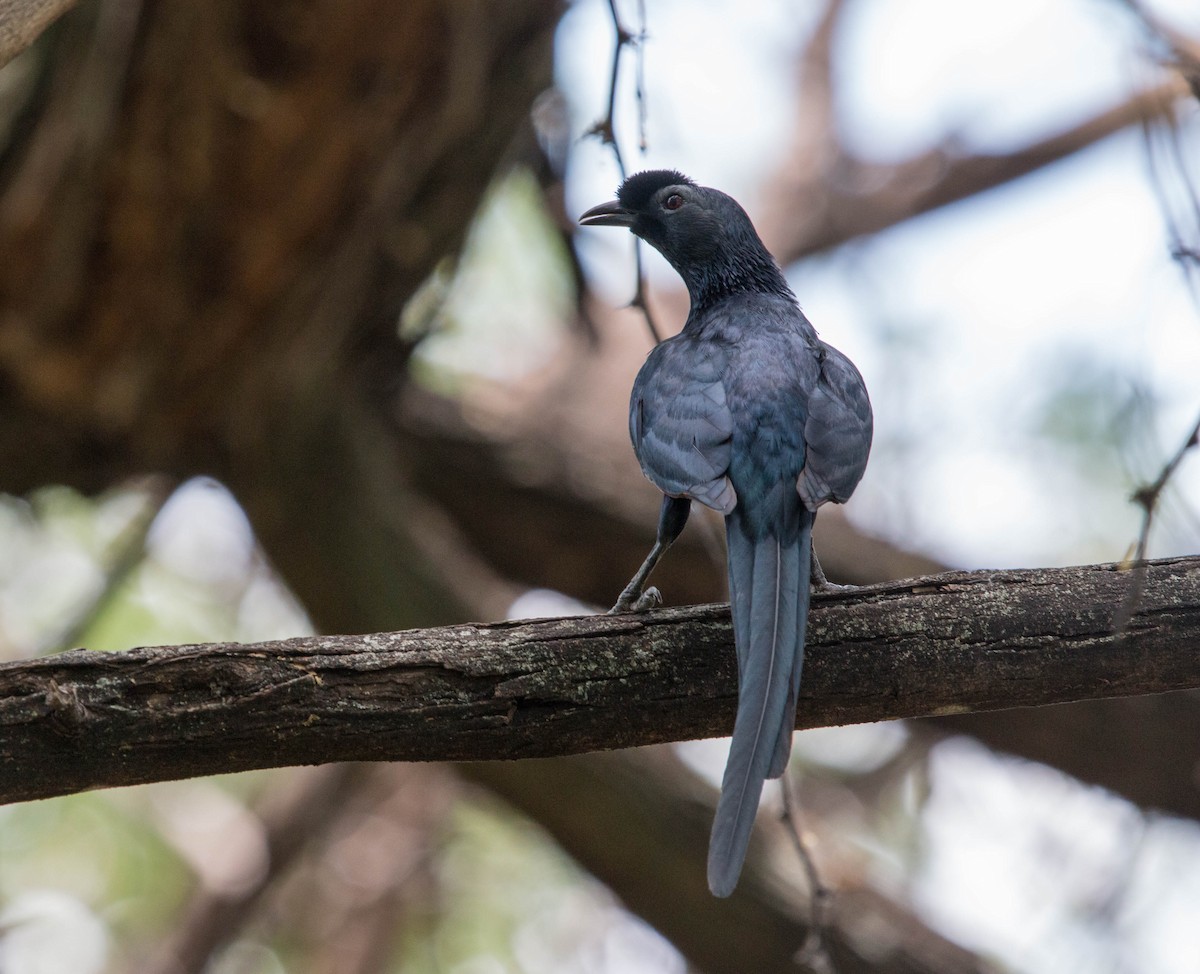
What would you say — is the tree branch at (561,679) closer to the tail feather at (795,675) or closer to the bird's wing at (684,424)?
the tail feather at (795,675)

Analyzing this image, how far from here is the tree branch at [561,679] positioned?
2.56 m

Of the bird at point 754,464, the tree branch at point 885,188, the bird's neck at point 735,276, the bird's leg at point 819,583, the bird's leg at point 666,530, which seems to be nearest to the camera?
the bird at point 754,464

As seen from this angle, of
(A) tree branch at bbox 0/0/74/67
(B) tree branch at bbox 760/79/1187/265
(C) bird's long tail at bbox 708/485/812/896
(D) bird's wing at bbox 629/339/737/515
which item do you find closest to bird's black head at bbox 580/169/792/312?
(D) bird's wing at bbox 629/339/737/515

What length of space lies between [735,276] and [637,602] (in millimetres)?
1552

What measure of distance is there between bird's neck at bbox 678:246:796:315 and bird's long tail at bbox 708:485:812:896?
1.58m

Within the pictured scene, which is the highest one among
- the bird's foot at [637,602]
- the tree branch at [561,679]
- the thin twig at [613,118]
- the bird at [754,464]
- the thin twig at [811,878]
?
the thin twig at [613,118]

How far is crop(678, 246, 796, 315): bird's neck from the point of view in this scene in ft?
14.7

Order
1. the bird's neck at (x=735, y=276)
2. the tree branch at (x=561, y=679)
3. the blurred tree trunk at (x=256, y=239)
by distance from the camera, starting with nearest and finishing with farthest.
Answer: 1. the tree branch at (x=561, y=679)
2. the bird's neck at (x=735, y=276)
3. the blurred tree trunk at (x=256, y=239)

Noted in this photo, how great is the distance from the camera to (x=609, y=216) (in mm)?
4688

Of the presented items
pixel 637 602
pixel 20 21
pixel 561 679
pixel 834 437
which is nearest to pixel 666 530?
pixel 637 602

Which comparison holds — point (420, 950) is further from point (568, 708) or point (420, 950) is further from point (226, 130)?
point (568, 708)

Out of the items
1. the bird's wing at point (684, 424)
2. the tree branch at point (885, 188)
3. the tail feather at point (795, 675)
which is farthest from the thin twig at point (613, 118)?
the tree branch at point (885, 188)

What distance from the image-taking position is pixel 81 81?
5070mm

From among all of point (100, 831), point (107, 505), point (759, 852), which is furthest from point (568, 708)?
point (100, 831)
